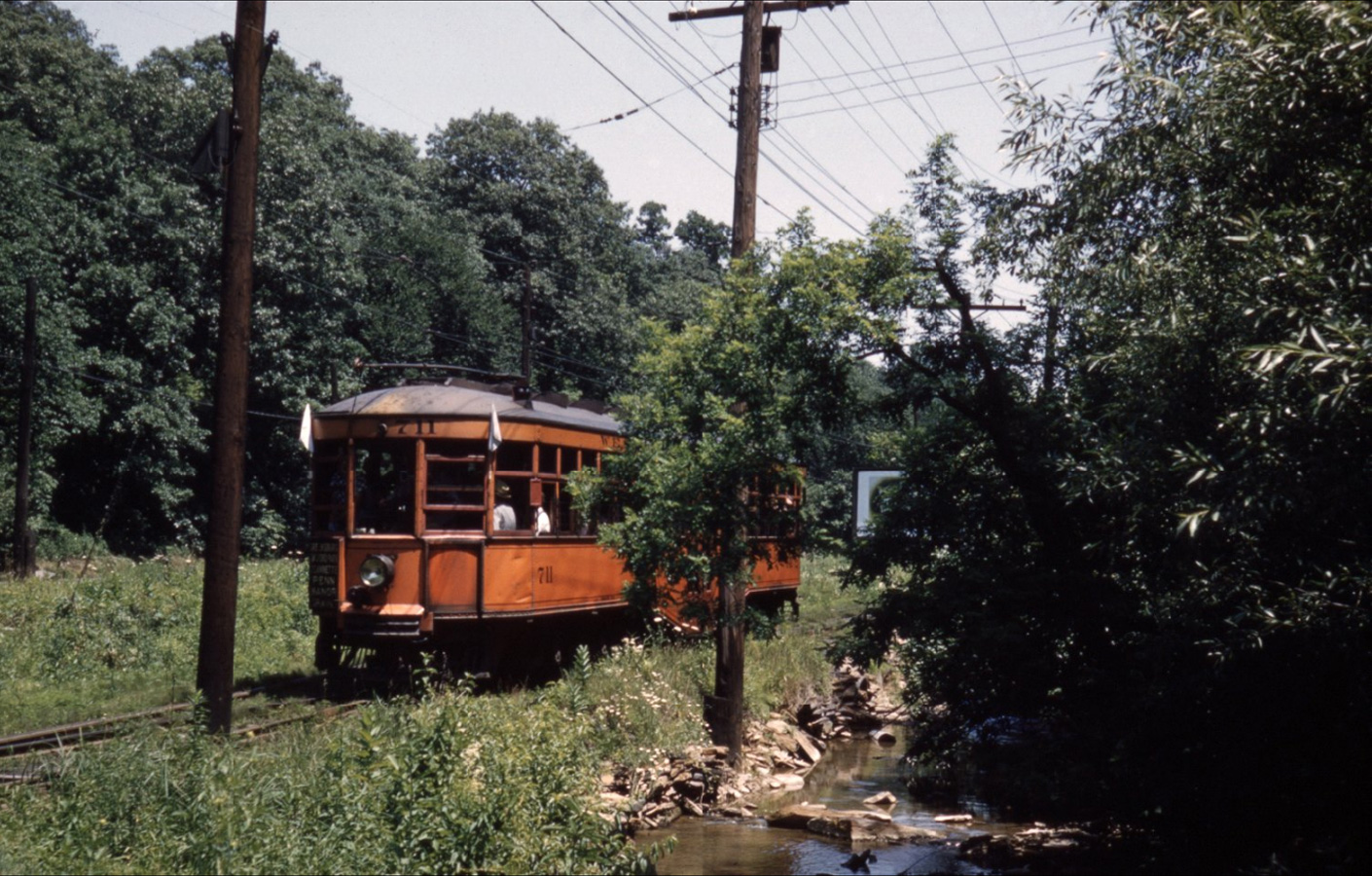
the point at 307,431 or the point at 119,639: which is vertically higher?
the point at 307,431

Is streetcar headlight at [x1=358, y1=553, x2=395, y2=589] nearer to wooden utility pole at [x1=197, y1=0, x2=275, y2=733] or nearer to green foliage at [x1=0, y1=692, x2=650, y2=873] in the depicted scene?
wooden utility pole at [x1=197, y1=0, x2=275, y2=733]

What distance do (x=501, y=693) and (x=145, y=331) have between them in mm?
22314

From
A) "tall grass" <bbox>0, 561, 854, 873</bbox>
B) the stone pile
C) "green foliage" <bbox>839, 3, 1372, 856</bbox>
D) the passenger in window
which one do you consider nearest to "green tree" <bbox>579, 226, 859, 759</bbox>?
"green foliage" <bbox>839, 3, 1372, 856</bbox>

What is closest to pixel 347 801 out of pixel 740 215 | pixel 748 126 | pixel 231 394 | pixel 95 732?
pixel 231 394

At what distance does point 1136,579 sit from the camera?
9711 millimetres

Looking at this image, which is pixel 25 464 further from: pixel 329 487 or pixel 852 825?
pixel 852 825

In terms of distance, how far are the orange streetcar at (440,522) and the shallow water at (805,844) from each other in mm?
2552

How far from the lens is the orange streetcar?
13.6m

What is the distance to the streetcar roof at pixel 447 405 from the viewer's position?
→ 1378cm

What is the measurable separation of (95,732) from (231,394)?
152 inches

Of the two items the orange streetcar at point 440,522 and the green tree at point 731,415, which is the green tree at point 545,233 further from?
the green tree at point 731,415

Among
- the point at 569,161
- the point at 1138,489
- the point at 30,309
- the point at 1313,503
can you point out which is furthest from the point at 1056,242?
the point at 569,161

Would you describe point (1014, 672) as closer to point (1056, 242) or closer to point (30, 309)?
point (1056, 242)

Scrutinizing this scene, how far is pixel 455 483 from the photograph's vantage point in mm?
13867
